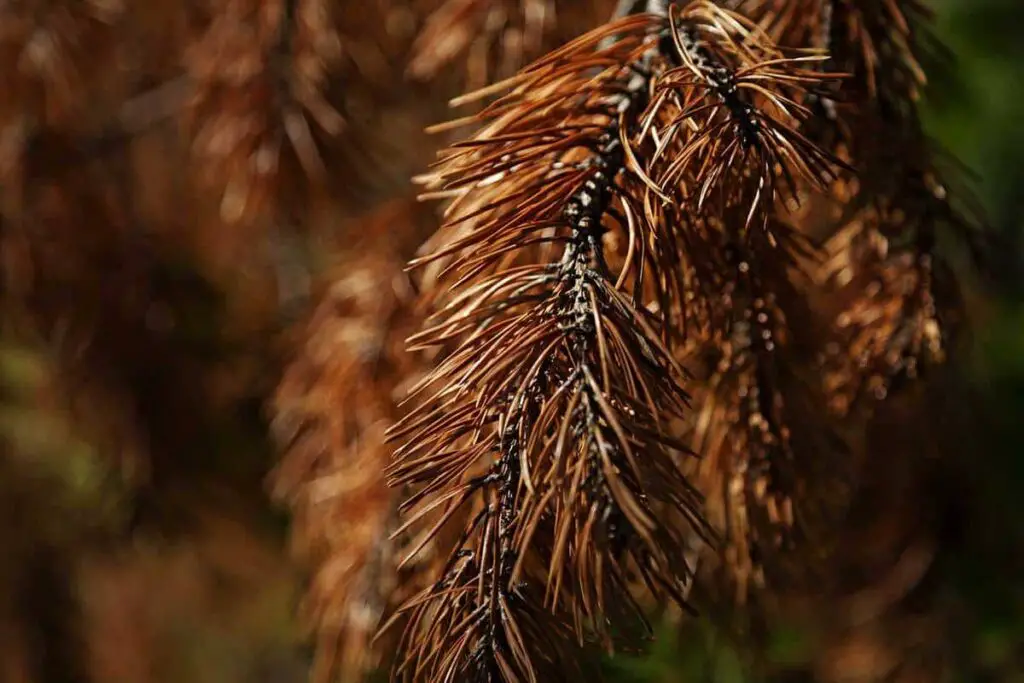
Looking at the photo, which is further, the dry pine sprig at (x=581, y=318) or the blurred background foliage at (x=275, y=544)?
the blurred background foliage at (x=275, y=544)

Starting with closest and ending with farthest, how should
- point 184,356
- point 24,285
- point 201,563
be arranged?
point 24,285 < point 184,356 < point 201,563

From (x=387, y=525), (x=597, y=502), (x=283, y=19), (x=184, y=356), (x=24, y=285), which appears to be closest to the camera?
(x=597, y=502)

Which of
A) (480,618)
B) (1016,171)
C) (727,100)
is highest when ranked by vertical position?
(727,100)

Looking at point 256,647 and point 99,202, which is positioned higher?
point 99,202

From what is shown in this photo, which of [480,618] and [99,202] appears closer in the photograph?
[480,618]

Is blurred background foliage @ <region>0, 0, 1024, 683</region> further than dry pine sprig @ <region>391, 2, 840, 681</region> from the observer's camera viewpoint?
Yes

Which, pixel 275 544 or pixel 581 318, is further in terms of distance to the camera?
Answer: pixel 275 544

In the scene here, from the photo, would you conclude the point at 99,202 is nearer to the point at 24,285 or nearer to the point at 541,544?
the point at 24,285

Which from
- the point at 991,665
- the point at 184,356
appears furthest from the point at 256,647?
the point at 991,665
